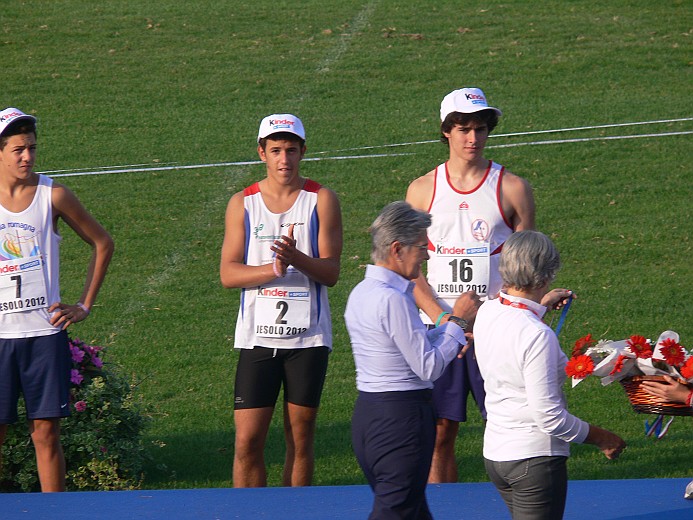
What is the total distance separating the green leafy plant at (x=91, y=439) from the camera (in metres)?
6.32

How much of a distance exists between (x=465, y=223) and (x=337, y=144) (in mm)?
9193

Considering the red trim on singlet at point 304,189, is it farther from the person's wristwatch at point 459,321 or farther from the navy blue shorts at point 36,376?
the person's wristwatch at point 459,321

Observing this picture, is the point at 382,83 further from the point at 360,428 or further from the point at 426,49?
the point at 360,428

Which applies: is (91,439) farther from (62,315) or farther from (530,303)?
(530,303)

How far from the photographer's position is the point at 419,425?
14.0 ft

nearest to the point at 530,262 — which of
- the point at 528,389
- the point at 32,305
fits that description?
the point at 528,389

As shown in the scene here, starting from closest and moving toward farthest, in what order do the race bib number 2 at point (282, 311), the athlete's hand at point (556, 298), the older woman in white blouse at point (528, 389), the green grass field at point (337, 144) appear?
the older woman in white blouse at point (528, 389)
the athlete's hand at point (556, 298)
the race bib number 2 at point (282, 311)
the green grass field at point (337, 144)

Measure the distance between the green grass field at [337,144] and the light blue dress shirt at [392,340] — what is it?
2656mm

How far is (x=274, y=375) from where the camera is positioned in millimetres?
5625

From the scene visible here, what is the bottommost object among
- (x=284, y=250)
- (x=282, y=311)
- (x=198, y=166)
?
(x=282, y=311)

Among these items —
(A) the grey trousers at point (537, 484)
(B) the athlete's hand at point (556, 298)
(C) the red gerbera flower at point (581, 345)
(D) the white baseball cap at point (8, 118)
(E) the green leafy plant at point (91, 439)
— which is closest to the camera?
(A) the grey trousers at point (537, 484)

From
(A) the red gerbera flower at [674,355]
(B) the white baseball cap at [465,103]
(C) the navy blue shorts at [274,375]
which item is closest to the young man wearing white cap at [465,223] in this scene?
(B) the white baseball cap at [465,103]

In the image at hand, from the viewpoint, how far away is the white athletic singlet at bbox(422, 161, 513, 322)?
5570 mm

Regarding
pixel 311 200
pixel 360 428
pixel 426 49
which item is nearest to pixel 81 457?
pixel 311 200
